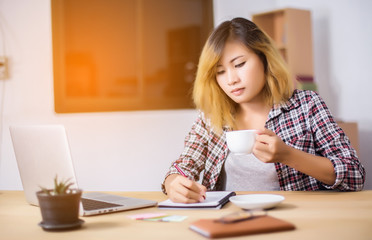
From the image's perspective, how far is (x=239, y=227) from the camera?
789 mm

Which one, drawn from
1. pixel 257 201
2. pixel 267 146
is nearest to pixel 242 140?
pixel 267 146

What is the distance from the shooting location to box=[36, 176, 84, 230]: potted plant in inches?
33.8

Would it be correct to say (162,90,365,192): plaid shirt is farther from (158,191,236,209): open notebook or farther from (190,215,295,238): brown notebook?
(190,215,295,238): brown notebook

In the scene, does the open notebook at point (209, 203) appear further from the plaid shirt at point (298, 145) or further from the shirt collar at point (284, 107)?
the shirt collar at point (284, 107)

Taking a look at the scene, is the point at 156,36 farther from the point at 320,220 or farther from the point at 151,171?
the point at 320,220

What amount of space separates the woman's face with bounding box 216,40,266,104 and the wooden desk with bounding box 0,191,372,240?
482 millimetres

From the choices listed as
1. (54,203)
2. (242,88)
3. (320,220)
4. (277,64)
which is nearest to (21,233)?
(54,203)

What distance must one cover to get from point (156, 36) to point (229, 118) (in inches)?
71.0

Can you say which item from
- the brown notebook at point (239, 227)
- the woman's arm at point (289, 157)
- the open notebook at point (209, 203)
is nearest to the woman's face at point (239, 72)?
the woman's arm at point (289, 157)

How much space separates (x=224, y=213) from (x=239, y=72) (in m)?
0.69

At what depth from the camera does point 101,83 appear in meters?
3.32

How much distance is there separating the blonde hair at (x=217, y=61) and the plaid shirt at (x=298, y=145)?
51 mm

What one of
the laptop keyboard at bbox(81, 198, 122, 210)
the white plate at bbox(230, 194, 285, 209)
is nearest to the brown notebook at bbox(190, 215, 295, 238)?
the white plate at bbox(230, 194, 285, 209)

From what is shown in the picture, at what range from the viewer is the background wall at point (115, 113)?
3.08 m
